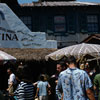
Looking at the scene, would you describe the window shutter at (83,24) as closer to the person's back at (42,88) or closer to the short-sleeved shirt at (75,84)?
the person's back at (42,88)

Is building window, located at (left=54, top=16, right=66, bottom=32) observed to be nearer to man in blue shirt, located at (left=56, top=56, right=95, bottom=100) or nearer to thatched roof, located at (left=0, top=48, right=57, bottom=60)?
thatched roof, located at (left=0, top=48, right=57, bottom=60)

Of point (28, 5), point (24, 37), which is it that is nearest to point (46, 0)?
point (28, 5)

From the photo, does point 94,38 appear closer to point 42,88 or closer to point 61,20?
point 61,20

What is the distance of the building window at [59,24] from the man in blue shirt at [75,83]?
45.0 feet

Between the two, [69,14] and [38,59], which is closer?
[38,59]

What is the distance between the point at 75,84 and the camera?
549cm

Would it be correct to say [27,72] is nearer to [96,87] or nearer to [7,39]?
[96,87]

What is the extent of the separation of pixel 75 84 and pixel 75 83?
2cm

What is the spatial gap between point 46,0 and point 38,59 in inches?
348

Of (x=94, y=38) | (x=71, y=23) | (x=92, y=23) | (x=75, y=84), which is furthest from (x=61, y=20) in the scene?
(x=75, y=84)

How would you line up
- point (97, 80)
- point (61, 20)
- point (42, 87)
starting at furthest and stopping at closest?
point (61, 20), point (42, 87), point (97, 80)

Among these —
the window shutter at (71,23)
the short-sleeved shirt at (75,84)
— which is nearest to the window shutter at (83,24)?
the window shutter at (71,23)

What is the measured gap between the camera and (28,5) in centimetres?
1955

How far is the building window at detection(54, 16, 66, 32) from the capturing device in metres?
19.2
